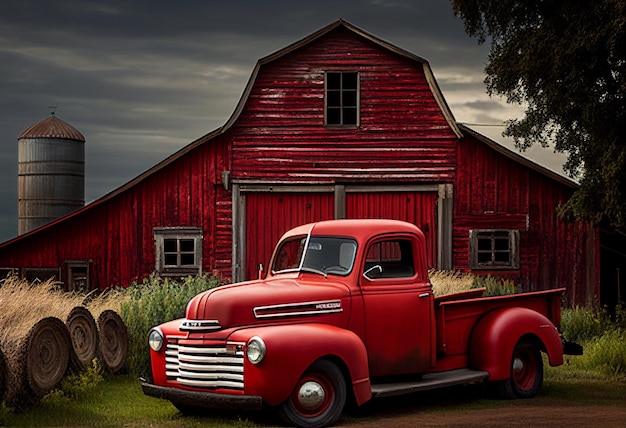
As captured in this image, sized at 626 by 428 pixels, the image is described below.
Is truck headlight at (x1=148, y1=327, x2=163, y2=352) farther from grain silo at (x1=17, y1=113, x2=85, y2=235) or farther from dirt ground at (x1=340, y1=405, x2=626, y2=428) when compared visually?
grain silo at (x1=17, y1=113, x2=85, y2=235)

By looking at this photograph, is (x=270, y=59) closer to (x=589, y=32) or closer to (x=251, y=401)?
(x=589, y=32)

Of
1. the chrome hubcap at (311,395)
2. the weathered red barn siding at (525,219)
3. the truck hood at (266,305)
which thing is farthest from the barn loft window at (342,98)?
the chrome hubcap at (311,395)

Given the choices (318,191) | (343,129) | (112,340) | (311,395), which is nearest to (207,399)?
(311,395)

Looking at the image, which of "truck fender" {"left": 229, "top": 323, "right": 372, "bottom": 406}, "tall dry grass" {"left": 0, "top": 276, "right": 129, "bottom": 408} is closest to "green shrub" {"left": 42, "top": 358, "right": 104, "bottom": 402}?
"tall dry grass" {"left": 0, "top": 276, "right": 129, "bottom": 408}

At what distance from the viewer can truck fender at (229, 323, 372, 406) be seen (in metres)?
8.95

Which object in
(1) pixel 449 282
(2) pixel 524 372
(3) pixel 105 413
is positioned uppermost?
(1) pixel 449 282

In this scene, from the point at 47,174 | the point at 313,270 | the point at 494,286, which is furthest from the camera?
the point at 47,174

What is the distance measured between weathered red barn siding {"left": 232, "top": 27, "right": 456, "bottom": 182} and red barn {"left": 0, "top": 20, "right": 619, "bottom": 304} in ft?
0.08

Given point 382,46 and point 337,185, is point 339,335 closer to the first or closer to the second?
point 337,185

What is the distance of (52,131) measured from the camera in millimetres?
30703

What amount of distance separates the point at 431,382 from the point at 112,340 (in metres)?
4.81

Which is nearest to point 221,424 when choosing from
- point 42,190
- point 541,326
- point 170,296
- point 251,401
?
point 251,401

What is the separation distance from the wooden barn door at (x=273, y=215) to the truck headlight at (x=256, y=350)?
13.4 metres

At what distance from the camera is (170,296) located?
594 inches
